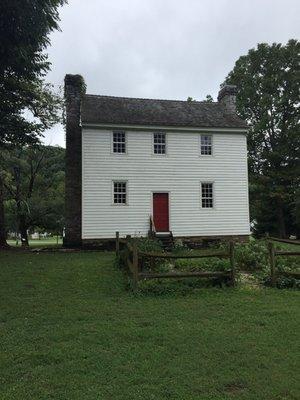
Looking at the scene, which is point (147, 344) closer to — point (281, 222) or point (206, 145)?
point (206, 145)

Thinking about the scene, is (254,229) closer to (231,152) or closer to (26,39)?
(231,152)

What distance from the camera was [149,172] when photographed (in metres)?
24.4

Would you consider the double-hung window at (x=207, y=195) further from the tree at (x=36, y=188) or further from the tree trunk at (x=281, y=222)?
the tree at (x=36, y=188)

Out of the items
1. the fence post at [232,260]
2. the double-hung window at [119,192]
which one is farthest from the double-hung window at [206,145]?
the fence post at [232,260]

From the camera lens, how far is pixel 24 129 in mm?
22047

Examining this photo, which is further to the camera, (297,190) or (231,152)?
(297,190)

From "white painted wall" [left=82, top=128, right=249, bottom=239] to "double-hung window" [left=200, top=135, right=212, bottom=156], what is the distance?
283 millimetres

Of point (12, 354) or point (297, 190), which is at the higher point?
point (297, 190)

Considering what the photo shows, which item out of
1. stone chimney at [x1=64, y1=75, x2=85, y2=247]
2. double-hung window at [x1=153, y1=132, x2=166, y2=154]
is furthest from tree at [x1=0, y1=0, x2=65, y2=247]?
double-hung window at [x1=153, y1=132, x2=166, y2=154]

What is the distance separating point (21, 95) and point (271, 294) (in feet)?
54.9

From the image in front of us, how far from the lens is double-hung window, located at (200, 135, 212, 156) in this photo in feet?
83.3

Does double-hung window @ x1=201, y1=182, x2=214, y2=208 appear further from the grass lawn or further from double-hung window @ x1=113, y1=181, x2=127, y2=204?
the grass lawn

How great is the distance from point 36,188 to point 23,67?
73.4 ft

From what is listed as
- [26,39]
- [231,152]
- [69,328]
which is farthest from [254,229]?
[69,328]
